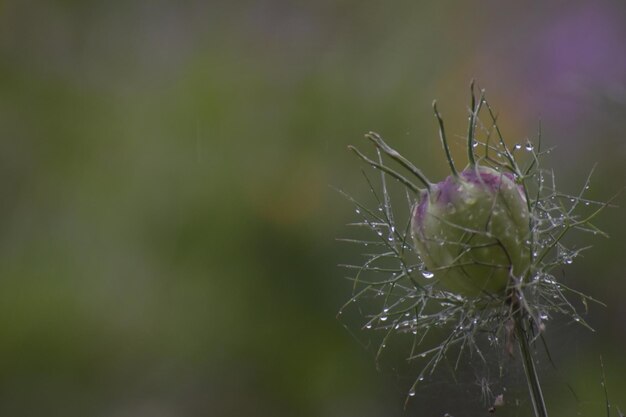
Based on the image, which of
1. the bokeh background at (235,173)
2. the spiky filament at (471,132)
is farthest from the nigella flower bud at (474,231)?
the bokeh background at (235,173)

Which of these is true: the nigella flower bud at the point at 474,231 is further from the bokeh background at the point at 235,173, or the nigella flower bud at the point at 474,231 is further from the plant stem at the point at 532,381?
the bokeh background at the point at 235,173

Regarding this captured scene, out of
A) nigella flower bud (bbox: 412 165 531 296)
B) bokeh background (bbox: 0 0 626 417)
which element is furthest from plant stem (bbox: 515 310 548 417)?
bokeh background (bbox: 0 0 626 417)

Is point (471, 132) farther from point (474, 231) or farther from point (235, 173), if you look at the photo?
point (235, 173)

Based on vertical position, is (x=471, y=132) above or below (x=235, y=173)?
above

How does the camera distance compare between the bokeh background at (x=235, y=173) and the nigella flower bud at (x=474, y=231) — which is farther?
the bokeh background at (x=235, y=173)

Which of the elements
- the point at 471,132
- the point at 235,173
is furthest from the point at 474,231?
the point at 235,173

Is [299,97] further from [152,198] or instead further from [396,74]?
[152,198]
